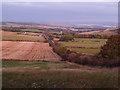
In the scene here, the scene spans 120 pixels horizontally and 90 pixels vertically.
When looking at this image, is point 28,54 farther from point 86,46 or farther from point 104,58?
point 104,58

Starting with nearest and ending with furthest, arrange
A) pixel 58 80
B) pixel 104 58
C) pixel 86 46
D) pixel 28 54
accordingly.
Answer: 1. pixel 58 80
2. pixel 104 58
3. pixel 28 54
4. pixel 86 46

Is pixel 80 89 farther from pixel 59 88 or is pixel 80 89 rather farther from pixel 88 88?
pixel 59 88

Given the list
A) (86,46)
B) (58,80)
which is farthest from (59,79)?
(86,46)

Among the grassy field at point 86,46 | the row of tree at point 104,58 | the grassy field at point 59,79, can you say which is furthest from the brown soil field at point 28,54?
the grassy field at point 59,79

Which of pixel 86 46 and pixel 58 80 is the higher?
pixel 58 80

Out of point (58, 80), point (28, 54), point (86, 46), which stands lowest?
point (28, 54)

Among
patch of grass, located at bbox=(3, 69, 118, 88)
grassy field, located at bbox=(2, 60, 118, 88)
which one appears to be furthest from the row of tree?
patch of grass, located at bbox=(3, 69, 118, 88)

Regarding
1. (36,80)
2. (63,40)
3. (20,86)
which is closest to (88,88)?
(36,80)

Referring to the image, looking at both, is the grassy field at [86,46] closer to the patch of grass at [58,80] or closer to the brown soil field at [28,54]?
the brown soil field at [28,54]

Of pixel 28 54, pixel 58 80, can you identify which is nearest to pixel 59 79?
pixel 58 80

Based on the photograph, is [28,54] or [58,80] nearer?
[58,80]

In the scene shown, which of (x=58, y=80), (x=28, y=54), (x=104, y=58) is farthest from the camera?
(x=28, y=54)
